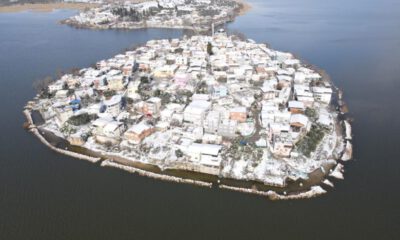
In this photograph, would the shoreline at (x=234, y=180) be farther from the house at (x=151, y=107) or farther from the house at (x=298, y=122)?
the house at (x=151, y=107)

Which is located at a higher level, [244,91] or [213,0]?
[213,0]

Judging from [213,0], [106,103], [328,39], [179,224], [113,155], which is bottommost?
[179,224]

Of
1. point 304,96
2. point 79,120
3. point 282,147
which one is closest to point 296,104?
point 304,96

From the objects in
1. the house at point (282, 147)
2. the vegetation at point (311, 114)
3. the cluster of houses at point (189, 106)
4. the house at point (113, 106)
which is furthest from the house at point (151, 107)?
the vegetation at point (311, 114)

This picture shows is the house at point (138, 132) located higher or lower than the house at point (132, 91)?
lower

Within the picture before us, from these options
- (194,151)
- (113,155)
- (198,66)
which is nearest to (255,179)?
(194,151)

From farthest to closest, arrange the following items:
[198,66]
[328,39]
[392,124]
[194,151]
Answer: [328,39] < [198,66] < [392,124] < [194,151]

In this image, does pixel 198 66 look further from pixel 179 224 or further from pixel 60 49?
pixel 60 49
